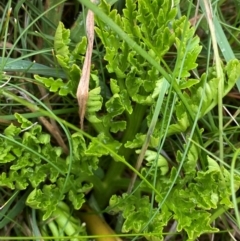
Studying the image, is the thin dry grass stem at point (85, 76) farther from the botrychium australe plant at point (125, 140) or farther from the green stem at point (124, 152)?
the green stem at point (124, 152)

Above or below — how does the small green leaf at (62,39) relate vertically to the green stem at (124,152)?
above

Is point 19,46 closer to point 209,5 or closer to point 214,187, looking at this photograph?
point 209,5

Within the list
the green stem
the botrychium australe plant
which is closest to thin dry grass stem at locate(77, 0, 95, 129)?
the botrychium australe plant

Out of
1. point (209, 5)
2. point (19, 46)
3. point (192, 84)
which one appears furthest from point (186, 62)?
point (19, 46)

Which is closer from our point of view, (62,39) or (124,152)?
(62,39)

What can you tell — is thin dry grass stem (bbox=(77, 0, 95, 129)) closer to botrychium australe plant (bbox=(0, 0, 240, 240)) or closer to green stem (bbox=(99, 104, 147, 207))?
botrychium australe plant (bbox=(0, 0, 240, 240))

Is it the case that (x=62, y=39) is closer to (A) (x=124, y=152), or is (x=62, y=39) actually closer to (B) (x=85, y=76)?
(B) (x=85, y=76)

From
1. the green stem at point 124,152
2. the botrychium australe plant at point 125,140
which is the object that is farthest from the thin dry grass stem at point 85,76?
the green stem at point 124,152

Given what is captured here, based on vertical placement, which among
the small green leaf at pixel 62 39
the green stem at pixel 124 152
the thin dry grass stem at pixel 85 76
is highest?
the small green leaf at pixel 62 39

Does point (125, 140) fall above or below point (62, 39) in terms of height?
below

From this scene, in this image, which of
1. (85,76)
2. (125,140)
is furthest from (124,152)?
(85,76)

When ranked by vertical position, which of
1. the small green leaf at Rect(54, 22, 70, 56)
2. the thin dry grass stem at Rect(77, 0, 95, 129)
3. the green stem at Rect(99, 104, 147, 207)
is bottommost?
the green stem at Rect(99, 104, 147, 207)
